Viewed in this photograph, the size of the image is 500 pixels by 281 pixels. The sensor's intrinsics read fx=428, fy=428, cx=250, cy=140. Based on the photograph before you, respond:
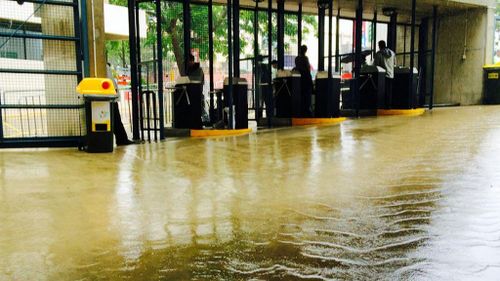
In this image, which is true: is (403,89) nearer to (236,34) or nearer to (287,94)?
(287,94)

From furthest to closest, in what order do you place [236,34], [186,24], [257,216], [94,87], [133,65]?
[186,24] < [236,34] < [133,65] < [94,87] < [257,216]

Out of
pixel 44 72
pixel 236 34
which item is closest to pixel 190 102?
pixel 236 34

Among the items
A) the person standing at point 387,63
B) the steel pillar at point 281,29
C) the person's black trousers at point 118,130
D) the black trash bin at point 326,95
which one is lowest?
the person's black trousers at point 118,130

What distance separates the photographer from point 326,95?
9.46 m

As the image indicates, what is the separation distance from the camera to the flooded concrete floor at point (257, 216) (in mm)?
1993

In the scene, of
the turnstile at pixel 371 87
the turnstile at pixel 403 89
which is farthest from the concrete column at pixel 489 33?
the turnstile at pixel 371 87

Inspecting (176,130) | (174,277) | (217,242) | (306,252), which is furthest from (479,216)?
(176,130)

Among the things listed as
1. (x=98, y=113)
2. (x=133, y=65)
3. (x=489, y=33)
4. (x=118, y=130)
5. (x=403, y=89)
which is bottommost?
(x=118, y=130)

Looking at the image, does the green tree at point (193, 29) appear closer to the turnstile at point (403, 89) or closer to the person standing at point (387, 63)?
the person standing at point (387, 63)

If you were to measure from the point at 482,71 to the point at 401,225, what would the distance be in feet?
41.2

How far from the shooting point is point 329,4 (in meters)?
9.12

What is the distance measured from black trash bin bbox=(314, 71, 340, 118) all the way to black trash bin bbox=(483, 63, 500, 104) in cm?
631

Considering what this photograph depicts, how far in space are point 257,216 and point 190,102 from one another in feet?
18.9

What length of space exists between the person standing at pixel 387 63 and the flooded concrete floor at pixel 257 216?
6067 millimetres
